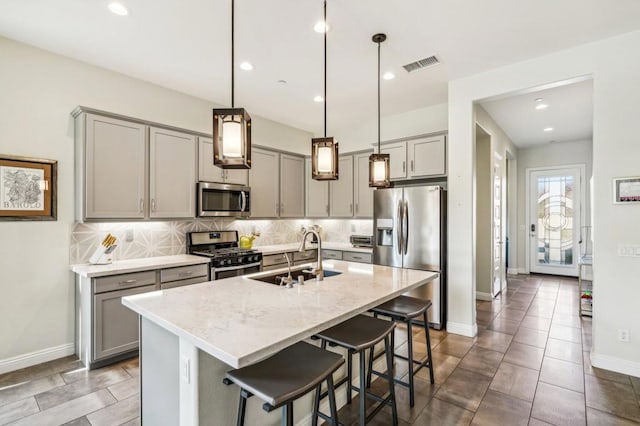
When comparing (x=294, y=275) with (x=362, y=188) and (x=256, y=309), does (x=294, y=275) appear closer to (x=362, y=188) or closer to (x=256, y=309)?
(x=256, y=309)

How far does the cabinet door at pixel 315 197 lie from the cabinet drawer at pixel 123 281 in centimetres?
286

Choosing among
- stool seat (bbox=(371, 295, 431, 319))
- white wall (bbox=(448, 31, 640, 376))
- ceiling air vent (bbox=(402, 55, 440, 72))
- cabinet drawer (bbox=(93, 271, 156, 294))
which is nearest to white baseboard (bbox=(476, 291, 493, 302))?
white wall (bbox=(448, 31, 640, 376))

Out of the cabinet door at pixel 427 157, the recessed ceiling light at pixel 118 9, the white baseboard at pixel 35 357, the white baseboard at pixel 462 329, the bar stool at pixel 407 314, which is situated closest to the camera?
the bar stool at pixel 407 314

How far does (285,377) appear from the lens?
1.42 metres

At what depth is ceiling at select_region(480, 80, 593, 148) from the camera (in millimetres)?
4074

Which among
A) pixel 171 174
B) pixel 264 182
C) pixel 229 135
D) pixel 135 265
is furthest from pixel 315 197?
pixel 229 135

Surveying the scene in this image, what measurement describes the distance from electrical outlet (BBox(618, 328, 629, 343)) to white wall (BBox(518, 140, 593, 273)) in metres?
4.79

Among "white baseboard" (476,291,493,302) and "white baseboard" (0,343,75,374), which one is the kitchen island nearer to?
"white baseboard" (0,343,75,374)

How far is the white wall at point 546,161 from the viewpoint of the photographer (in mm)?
6555

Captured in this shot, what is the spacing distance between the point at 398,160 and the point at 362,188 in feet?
2.51

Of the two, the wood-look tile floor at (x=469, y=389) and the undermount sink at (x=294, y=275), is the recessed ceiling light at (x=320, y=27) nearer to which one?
the undermount sink at (x=294, y=275)

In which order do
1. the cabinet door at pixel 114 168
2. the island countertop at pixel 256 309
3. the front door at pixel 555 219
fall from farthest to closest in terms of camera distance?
the front door at pixel 555 219 → the cabinet door at pixel 114 168 → the island countertop at pixel 256 309

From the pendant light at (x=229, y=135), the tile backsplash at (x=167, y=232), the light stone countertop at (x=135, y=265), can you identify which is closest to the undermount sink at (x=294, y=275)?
the pendant light at (x=229, y=135)

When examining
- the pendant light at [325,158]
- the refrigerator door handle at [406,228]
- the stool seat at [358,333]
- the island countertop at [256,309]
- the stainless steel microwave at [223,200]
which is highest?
the pendant light at [325,158]
